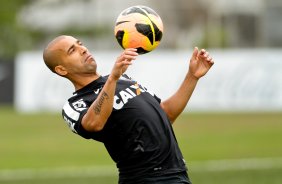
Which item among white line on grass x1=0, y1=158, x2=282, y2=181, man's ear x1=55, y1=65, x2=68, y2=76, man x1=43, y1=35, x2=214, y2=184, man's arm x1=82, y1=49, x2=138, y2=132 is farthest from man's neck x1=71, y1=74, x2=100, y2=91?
white line on grass x1=0, y1=158, x2=282, y2=181

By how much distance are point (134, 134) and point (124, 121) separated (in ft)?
0.45

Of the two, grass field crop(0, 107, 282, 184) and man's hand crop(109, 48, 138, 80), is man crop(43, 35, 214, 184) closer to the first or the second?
man's hand crop(109, 48, 138, 80)

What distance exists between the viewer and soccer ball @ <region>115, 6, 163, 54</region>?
747 cm

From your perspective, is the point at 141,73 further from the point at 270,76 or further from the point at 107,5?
the point at 107,5

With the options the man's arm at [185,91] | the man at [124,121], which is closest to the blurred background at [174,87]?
the man's arm at [185,91]

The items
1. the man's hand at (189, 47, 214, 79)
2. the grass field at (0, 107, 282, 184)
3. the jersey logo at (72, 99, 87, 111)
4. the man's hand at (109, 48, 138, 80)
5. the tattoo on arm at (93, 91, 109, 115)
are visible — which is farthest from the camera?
the grass field at (0, 107, 282, 184)

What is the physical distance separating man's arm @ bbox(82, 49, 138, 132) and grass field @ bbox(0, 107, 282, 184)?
7072 millimetres

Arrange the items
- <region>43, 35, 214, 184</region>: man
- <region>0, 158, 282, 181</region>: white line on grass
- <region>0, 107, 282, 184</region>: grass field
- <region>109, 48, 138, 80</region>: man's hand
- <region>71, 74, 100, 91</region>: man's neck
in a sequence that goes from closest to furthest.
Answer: <region>109, 48, 138, 80</region>: man's hand → <region>43, 35, 214, 184</region>: man → <region>71, 74, 100, 91</region>: man's neck → <region>0, 107, 282, 184</region>: grass field → <region>0, 158, 282, 181</region>: white line on grass

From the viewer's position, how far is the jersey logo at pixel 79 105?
7.70 metres

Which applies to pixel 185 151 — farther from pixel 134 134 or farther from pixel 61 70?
pixel 134 134

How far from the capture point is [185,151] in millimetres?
20047

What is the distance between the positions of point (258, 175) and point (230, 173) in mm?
651

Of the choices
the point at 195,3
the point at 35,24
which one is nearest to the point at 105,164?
the point at 195,3

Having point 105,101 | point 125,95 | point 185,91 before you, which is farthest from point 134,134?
point 185,91
